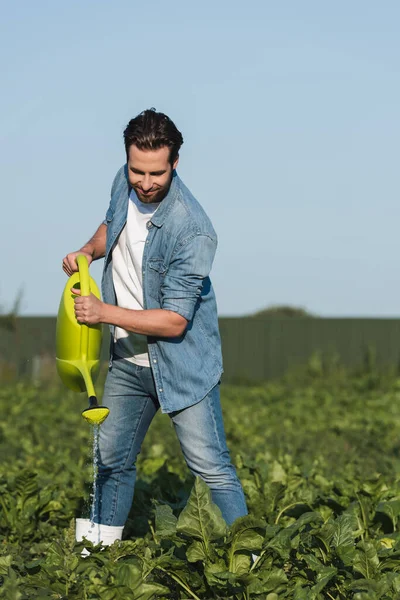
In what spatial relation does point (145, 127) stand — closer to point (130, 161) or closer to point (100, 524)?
point (130, 161)

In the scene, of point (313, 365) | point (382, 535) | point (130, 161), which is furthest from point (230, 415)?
point (313, 365)

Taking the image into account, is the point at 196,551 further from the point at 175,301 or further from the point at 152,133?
the point at 152,133

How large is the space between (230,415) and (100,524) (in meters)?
6.29

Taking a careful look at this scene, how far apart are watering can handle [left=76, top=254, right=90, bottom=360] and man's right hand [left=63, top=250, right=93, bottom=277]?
0.04m

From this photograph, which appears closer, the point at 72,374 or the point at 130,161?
the point at 130,161

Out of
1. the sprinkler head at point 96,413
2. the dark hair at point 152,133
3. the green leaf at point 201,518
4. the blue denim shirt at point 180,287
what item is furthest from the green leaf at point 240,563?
the dark hair at point 152,133

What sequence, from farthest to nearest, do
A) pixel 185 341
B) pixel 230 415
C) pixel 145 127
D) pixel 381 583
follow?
1. pixel 230 415
2. pixel 185 341
3. pixel 145 127
4. pixel 381 583

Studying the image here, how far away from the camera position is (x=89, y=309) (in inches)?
158

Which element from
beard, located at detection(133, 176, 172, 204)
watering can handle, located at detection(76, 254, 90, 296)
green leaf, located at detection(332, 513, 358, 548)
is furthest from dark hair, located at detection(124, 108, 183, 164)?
green leaf, located at detection(332, 513, 358, 548)

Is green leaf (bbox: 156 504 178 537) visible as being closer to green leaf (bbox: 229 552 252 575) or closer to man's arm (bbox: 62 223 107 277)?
green leaf (bbox: 229 552 252 575)

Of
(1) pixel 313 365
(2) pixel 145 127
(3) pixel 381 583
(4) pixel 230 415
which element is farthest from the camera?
(1) pixel 313 365

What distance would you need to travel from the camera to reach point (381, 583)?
3.78 metres

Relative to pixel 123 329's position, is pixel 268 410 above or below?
below

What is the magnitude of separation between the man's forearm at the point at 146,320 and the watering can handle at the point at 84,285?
0.15 metres
